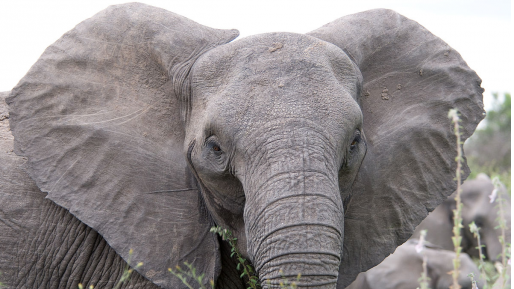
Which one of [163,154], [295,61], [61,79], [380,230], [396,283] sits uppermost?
[295,61]

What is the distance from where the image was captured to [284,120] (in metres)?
2.69

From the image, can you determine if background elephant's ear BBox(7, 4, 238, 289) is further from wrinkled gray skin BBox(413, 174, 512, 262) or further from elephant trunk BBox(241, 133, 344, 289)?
wrinkled gray skin BBox(413, 174, 512, 262)

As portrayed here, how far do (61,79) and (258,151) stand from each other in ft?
3.87

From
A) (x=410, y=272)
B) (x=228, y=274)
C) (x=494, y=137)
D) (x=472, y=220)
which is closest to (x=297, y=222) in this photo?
(x=228, y=274)

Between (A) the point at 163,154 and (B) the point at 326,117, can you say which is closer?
(B) the point at 326,117

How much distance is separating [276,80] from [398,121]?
924 mm

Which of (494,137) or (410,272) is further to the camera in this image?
(494,137)

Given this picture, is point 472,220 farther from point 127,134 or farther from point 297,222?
point 297,222

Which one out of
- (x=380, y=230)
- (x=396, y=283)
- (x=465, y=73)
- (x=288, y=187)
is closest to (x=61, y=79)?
(x=288, y=187)

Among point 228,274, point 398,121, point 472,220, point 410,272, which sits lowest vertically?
point 472,220

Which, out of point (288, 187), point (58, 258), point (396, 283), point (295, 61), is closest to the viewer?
point (288, 187)

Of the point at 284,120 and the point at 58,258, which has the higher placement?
the point at 284,120

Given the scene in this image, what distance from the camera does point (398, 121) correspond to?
3508mm

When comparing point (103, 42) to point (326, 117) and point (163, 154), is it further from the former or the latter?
point (326, 117)
